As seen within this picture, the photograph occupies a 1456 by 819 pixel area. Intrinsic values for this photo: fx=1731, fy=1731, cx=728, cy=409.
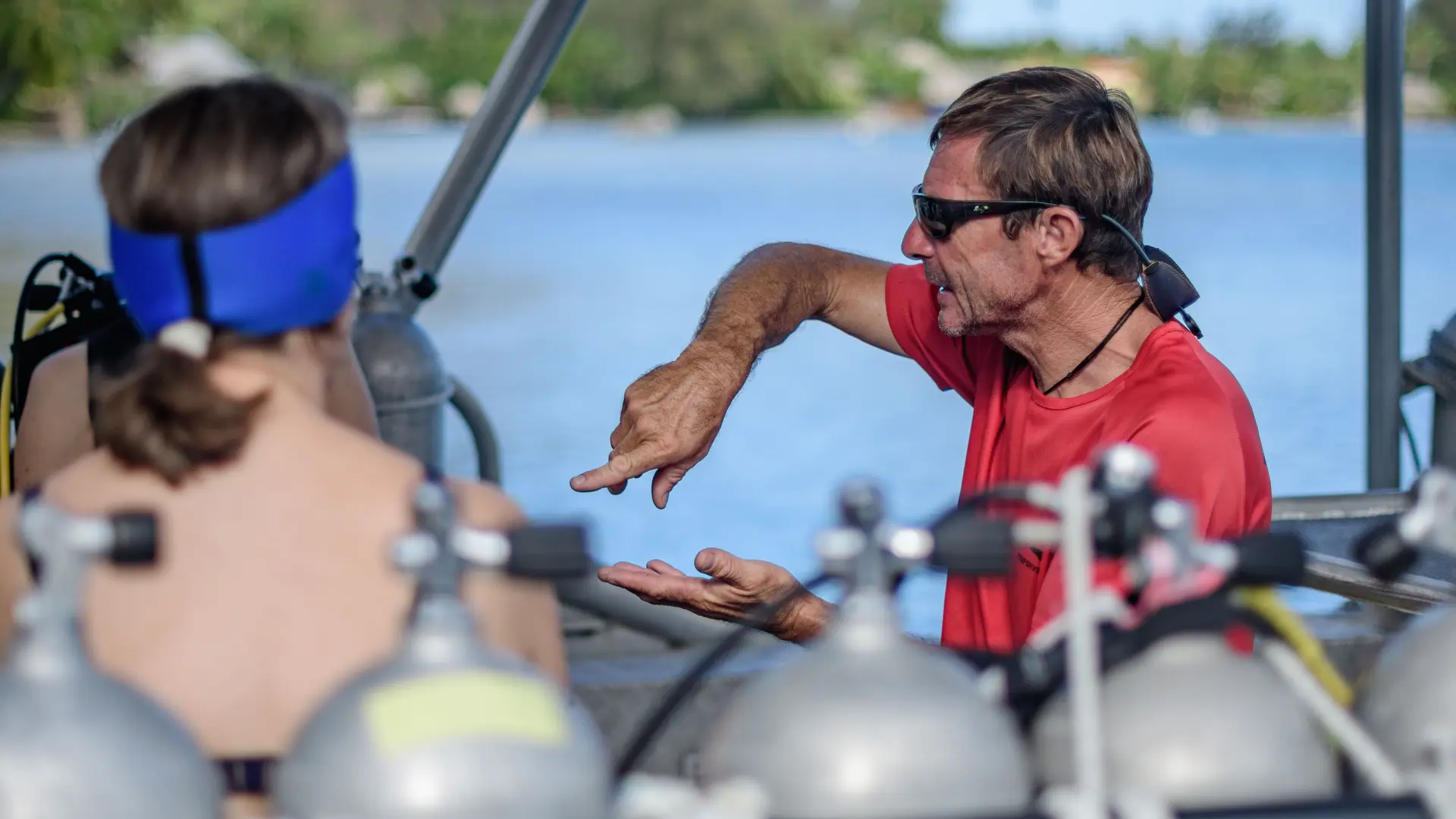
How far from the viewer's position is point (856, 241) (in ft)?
60.1

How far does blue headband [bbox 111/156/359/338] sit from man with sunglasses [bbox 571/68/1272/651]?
34.8 inches

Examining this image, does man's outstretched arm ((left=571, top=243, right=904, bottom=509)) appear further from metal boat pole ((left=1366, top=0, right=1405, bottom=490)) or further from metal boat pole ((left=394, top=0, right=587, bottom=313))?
metal boat pole ((left=1366, top=0, right=1405, bottom=490))

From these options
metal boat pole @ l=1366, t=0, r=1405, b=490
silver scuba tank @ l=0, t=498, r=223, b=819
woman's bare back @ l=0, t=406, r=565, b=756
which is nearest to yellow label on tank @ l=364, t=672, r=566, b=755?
silver scuba tank @ l=0, t=498, r=223, b=819

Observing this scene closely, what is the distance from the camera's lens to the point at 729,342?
8.38 ft

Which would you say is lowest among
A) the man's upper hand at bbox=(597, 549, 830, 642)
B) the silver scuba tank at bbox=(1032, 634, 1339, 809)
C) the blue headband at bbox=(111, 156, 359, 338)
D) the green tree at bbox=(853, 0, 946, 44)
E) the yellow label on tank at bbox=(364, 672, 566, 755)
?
the man's upper hand at bbox=(597, 549, 830, 642)

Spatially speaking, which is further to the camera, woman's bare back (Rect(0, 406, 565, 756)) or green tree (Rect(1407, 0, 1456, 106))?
green tree (Rect(1407, 0, 1456, 106))

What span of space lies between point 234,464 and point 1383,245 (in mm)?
3115

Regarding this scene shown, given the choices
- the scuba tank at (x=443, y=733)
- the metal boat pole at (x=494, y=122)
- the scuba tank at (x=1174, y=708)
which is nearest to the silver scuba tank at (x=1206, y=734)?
the scuba tank at (x=1174, y=708)

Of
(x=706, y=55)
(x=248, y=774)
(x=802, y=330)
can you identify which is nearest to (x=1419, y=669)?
(x=248, y=774)

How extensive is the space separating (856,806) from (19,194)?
28669mm

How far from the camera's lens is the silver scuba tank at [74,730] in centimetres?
99

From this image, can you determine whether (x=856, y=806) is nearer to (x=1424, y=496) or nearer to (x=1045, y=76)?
(x=1424, y=496)

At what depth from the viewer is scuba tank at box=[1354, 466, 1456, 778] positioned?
45.6 inches

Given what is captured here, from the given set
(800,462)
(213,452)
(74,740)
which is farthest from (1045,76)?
(800,462)
